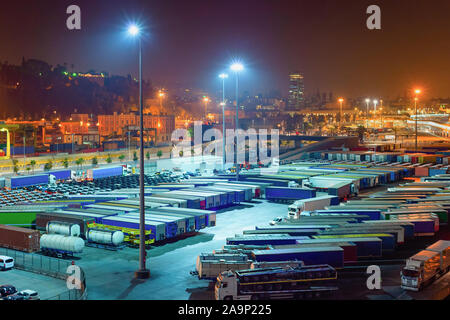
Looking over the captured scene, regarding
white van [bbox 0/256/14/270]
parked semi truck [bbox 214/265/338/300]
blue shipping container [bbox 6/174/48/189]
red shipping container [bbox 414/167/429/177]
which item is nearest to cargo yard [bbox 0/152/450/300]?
parked semi truck [bbox 214/265/338/300]

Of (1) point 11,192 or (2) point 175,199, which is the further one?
(1) point 11,192

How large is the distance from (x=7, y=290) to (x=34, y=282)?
2129 mm

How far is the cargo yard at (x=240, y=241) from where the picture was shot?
56.5 ft

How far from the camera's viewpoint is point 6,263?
2089 centimetres

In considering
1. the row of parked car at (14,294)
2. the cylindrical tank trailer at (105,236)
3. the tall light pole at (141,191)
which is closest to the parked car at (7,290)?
the row of parked car at (14,294)

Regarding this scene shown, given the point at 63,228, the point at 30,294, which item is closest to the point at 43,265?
the point at 63,228

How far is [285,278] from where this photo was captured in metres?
16.4

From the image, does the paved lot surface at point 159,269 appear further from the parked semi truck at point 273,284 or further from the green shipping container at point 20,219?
the green shipping container at point 20,219

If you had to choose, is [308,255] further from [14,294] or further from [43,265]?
[43,265]

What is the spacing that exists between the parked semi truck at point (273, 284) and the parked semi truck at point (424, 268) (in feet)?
Result: 9.27

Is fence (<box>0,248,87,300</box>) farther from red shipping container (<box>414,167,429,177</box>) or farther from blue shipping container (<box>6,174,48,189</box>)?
red shipping container (<box>414,167,429,177</box>)
